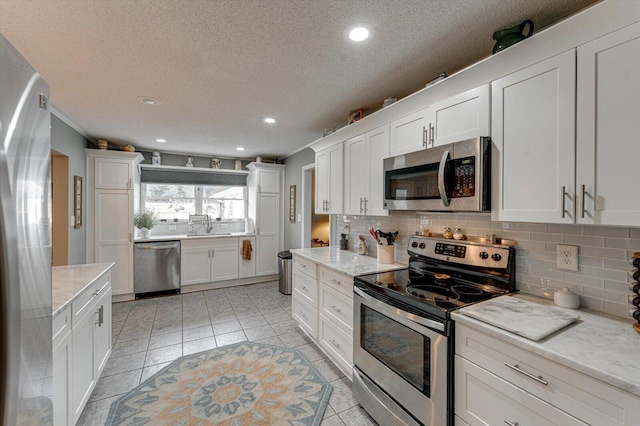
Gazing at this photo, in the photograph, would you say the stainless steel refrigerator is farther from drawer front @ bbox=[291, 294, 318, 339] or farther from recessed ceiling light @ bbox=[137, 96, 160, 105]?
drawer front @ bbox=[291, 294, 318, 339]

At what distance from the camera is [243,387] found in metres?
2.22

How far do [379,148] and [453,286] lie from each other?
1.27m

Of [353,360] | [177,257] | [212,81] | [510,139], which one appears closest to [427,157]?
[510,139]

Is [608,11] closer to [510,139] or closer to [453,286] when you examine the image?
[510,139]

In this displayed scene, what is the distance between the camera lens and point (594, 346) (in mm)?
1087

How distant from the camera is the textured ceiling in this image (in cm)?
146

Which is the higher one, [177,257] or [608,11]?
[608,11]

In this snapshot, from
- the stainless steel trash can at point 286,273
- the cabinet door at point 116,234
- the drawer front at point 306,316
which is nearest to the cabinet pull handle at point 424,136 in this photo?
the drawer front at point 306,316

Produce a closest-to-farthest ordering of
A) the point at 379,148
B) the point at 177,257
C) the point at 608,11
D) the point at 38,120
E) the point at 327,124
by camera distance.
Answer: the point at 38,120 < the point at 608,11 < the point at 379,148 < the point at 327,124 < the point at 177,257

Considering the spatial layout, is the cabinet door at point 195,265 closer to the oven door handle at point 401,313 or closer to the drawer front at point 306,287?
the drawer front at point 306,287

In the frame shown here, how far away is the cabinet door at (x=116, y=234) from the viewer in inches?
160

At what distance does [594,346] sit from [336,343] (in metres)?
1.75

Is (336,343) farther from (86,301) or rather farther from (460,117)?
(460,117)

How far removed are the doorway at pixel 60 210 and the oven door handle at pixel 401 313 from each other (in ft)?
11.8
